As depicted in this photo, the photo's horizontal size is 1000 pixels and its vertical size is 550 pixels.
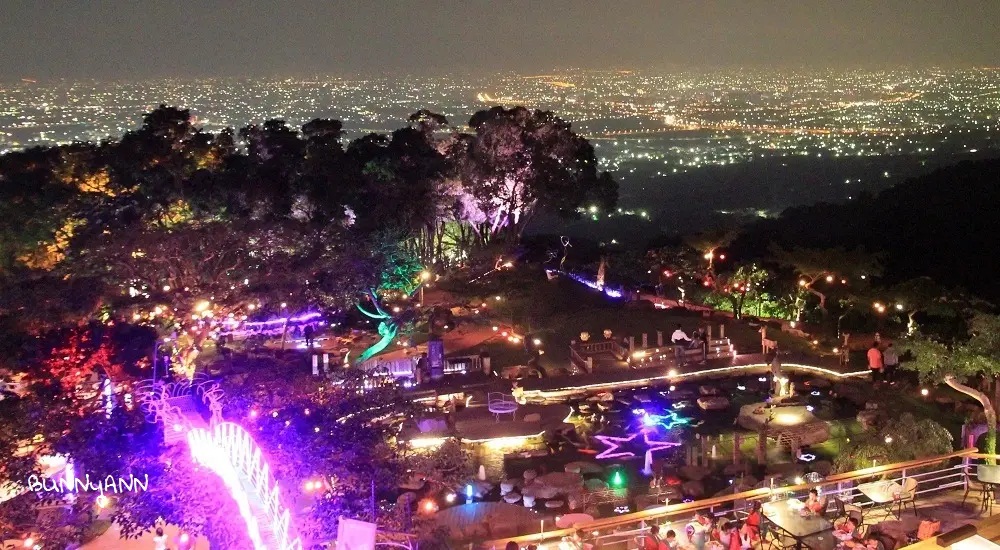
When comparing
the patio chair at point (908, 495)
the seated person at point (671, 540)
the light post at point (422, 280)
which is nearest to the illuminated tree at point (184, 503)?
the seated person at point (671, 540)

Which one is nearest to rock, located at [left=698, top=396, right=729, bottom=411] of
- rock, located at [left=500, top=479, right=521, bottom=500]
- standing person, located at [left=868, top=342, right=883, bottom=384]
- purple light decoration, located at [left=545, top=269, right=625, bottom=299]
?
standing person, located at [left=868, top=342, right=883, bottom=384]

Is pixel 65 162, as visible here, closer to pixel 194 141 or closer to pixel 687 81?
pixel 194 141

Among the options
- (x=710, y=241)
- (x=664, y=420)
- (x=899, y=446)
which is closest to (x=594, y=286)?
(x=710, y=241)

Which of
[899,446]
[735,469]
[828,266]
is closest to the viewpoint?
[899,446]

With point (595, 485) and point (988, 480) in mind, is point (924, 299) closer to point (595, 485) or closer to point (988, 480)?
point (595, 485)

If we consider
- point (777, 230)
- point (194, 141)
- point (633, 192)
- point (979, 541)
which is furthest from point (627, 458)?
point (633, 192)

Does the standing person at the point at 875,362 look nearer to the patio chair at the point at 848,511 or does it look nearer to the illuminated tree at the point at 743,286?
the illuminated tree at the point at 743,286

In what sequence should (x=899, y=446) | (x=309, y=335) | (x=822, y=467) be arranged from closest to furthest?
1. (x=899, y=446)
2. (x=822, y=467)
3. (x=309, y=335)
